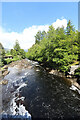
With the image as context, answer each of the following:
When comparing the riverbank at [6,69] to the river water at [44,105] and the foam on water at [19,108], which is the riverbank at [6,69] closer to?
the river water at [44,105]

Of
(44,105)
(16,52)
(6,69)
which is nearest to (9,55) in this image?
(16,52)

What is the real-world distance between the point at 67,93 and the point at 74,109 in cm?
291

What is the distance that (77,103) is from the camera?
8484 millimetres

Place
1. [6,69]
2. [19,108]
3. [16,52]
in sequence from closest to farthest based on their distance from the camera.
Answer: [19,108] → [6,69] → [16,52]

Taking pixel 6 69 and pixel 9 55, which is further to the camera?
pixel 9 55

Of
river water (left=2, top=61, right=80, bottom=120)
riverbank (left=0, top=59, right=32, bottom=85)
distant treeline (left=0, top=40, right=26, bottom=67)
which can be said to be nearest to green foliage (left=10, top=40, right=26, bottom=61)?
distant treeline (left=0, top=40, right=26, bottom=67)

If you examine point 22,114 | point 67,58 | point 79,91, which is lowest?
point 22,114

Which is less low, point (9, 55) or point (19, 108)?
point (9, 55)

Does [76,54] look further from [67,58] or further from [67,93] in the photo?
[67,93]

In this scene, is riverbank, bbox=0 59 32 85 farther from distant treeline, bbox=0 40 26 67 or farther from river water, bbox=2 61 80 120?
river water, bbox=2 61 80 120

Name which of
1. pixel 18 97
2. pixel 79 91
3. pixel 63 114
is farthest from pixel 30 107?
pixel 79 91

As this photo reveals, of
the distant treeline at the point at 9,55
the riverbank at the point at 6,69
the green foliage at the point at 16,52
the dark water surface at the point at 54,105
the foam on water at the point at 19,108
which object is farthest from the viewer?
the green foliage at the point at 16,52

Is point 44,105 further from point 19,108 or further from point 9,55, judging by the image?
point 9,55

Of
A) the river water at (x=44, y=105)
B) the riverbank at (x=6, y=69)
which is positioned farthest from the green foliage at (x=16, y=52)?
the river water at (x=44, y=105)
